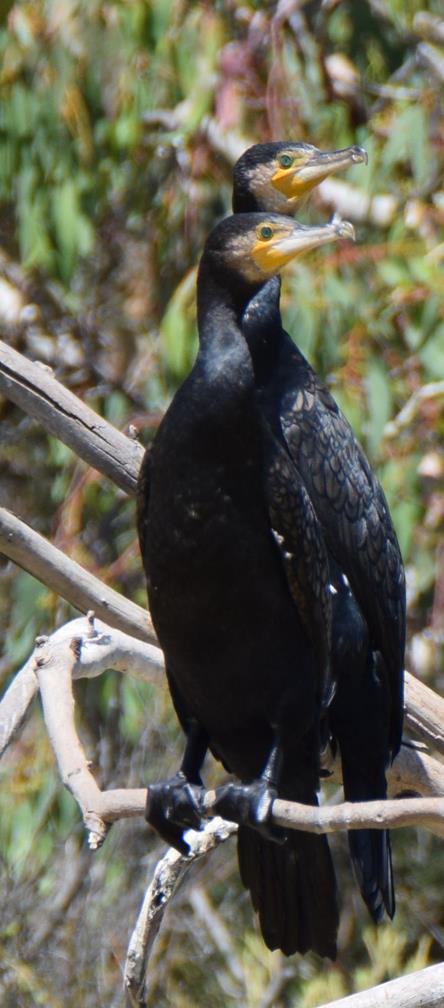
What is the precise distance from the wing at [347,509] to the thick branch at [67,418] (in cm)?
27

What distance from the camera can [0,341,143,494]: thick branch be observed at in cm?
262

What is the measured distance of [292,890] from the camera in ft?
8.52

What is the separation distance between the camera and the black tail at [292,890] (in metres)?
2.58

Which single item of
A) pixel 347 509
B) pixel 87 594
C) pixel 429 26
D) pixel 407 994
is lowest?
pixel 407 994

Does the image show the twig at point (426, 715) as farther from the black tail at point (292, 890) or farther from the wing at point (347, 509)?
the black tail at point (292, 890)

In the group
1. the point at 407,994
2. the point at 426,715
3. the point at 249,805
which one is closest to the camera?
the point at 407,994

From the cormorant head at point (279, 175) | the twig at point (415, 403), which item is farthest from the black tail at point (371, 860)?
the twig at point (415, 403)

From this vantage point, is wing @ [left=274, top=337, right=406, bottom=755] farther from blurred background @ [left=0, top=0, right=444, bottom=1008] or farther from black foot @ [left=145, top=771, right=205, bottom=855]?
blurred background @ [left=0, top=0, right=444, bottom=1008]

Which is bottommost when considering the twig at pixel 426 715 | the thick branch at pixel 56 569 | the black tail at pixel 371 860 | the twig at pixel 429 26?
the black tail at pixel 371 860

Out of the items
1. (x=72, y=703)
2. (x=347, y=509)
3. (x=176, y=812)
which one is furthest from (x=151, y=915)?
(x=347, y=509)

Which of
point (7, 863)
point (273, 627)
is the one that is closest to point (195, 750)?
point (273, 627)

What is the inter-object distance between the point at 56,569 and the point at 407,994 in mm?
931

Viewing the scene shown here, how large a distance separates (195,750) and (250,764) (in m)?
0.09

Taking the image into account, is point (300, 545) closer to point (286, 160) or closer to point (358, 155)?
point (358, 155)
